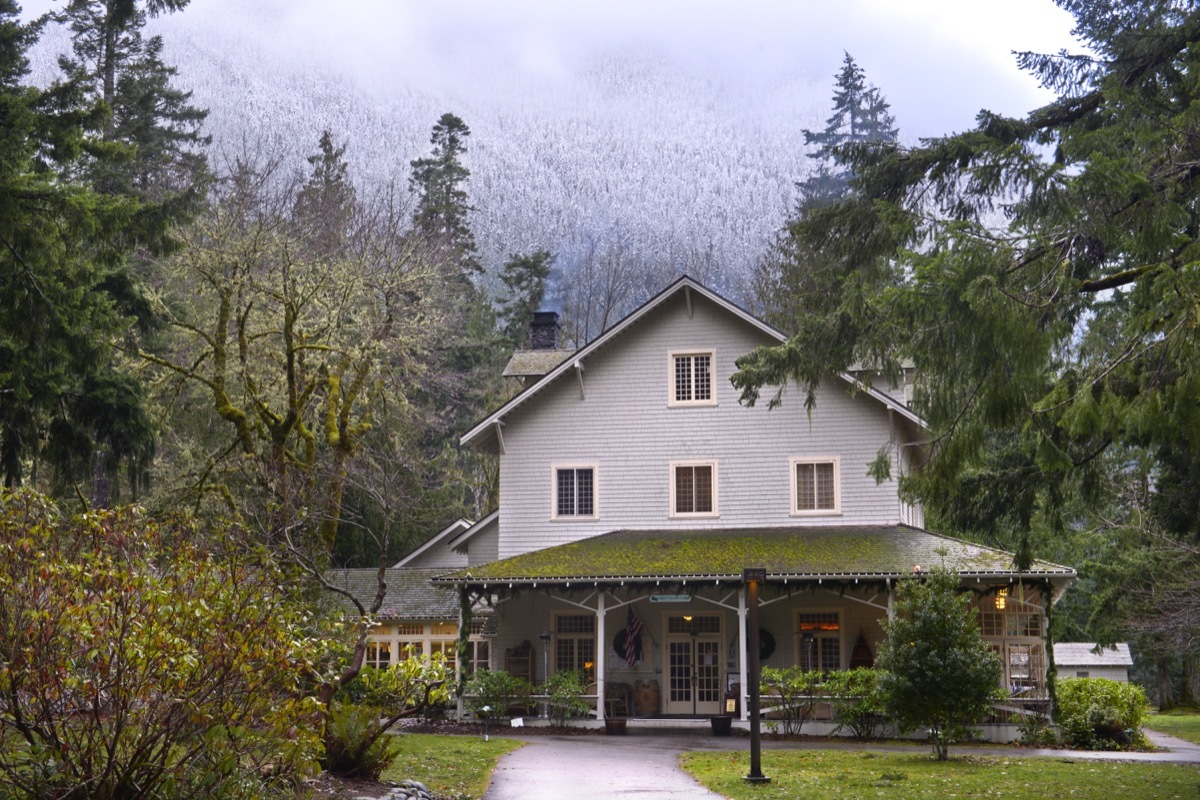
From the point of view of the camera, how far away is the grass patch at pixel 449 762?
1608 centimetres

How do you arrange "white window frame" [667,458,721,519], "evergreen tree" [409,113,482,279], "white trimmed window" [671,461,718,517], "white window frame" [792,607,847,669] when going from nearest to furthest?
"white window frame" [792,607,847,669]
"white window frame" [667,458,721,519]
"white trimmed window" [671,461,718,517]
"evergreen tree" [409,113,482,279]

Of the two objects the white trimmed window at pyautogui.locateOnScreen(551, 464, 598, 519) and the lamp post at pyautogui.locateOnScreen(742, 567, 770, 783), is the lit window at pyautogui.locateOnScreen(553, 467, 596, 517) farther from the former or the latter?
the lamp post at pyautogui.locateOnScreen(742, 567, 770, 783)

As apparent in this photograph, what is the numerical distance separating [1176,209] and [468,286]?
5249 centimetres

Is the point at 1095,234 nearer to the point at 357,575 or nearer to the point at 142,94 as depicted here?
the point at 357,575

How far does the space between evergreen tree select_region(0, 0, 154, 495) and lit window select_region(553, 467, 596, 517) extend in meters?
13.1

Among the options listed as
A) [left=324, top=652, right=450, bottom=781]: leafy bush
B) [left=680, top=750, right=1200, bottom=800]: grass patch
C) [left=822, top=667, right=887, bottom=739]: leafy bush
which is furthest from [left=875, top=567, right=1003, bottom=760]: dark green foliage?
→ [left=324, top=652, right=450, bottom=781]: leafy bush

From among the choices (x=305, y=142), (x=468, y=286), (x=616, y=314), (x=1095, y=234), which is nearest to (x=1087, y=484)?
(x=1095, y=234)

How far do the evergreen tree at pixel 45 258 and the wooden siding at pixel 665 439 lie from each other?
42.5 feet

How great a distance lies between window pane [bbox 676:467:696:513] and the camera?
97.9 feet

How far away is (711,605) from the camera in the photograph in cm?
2914

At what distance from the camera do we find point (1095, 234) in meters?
12.4

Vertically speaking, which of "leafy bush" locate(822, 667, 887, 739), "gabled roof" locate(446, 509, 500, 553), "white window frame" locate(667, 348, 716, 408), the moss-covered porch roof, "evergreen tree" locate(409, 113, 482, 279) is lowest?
"leafy bush" locate(822, 667, 887, 739)

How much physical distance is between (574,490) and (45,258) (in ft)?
56.1

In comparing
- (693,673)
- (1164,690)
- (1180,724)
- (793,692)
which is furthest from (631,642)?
Answer: (1164,690)
